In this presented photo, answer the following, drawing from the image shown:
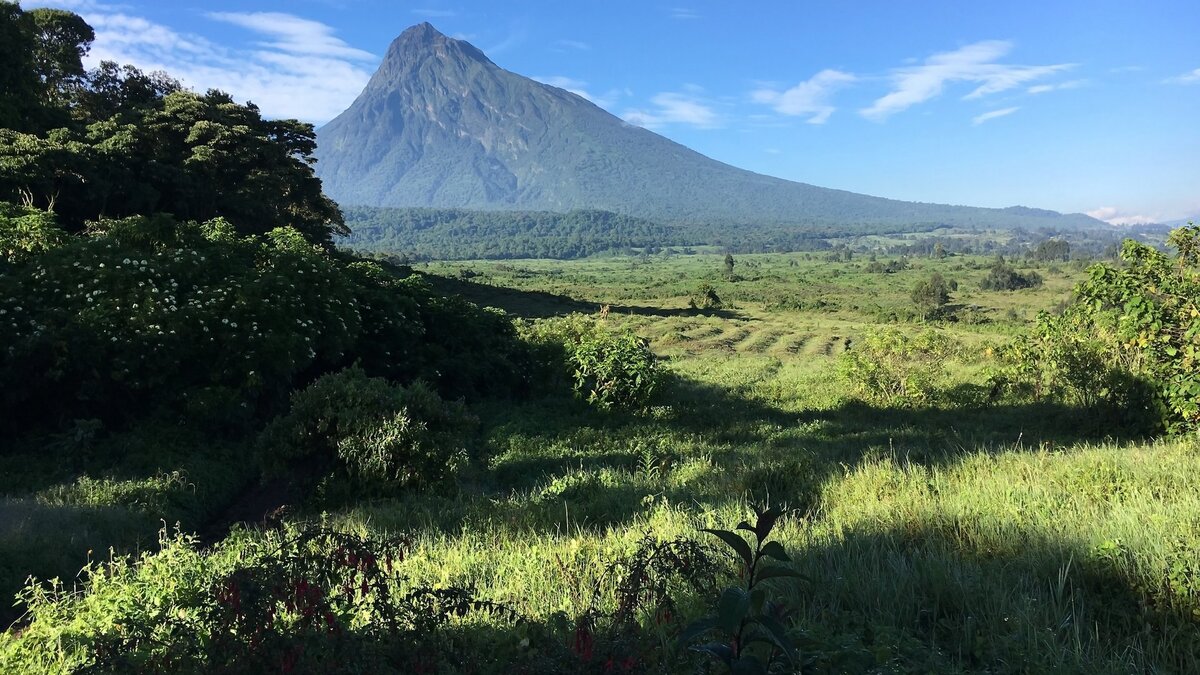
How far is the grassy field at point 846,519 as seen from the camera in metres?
3.08

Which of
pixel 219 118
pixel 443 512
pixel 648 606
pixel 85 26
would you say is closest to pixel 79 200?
pixel 219 118

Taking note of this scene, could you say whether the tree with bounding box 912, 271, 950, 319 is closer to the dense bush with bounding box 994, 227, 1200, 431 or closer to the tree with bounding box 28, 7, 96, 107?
the dense bush with bounding box 994, 227, 1200, 431

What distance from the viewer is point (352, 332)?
11.7m

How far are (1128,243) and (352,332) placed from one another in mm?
11747

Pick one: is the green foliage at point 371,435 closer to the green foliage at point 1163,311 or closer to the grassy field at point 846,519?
the grassy field at point 846,519

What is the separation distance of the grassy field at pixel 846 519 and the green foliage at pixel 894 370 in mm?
2716

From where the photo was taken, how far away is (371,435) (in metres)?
7.51

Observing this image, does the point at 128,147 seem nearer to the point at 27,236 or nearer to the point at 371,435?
the point at 27,236

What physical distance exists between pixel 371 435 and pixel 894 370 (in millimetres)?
13006

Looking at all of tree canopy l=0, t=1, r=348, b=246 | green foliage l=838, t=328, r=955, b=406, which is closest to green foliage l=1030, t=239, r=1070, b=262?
green foliage l=838, t=328, r=955, b=406

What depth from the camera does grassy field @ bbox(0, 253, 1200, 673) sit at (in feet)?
10.1

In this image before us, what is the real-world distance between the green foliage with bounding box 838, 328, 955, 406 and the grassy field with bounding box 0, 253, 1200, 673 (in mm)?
2716

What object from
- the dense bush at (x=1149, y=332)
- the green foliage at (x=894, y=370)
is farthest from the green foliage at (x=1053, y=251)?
the dense bush at (x=1149, y=332)

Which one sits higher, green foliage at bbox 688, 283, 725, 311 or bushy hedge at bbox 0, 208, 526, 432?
bushy hedge at bbox 0, 208, 526, 432
